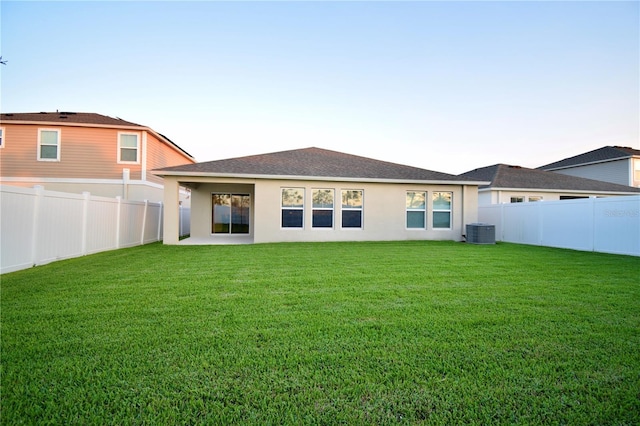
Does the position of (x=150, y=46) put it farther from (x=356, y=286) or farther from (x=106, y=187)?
(x=356, y=286)

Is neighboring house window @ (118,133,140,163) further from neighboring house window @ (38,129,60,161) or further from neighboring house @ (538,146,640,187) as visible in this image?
neighboring house @ (538,146,640,187)

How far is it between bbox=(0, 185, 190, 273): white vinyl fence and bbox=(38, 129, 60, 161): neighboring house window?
767cm

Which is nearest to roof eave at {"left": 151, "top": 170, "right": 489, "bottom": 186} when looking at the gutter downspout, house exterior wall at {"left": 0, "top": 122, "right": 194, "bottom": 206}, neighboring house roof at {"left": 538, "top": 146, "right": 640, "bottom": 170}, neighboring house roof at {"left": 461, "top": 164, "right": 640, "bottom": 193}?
neighboring house roof at {"left": 461, "top": 164, "right": 640, "bottom": 193}

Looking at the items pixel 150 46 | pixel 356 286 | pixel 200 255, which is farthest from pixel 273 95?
pixel 356 286

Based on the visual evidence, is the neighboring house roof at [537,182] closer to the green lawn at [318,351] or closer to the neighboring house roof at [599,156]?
the neighboring house roof at [599,156]

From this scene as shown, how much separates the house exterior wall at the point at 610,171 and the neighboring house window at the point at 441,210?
19014 mm

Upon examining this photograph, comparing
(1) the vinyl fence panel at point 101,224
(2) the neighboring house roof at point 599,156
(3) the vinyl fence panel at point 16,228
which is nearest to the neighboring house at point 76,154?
(1) the vinyl fence panel at point 101,224

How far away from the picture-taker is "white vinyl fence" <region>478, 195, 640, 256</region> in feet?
33.5

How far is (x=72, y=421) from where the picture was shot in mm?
1952

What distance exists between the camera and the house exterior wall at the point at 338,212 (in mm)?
13320

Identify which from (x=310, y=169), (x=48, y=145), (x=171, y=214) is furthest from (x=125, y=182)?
(x=310, y=169)

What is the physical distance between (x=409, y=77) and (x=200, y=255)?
1171 centimetres

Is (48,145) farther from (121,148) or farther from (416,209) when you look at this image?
(416,209)

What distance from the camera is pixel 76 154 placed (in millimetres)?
16016
